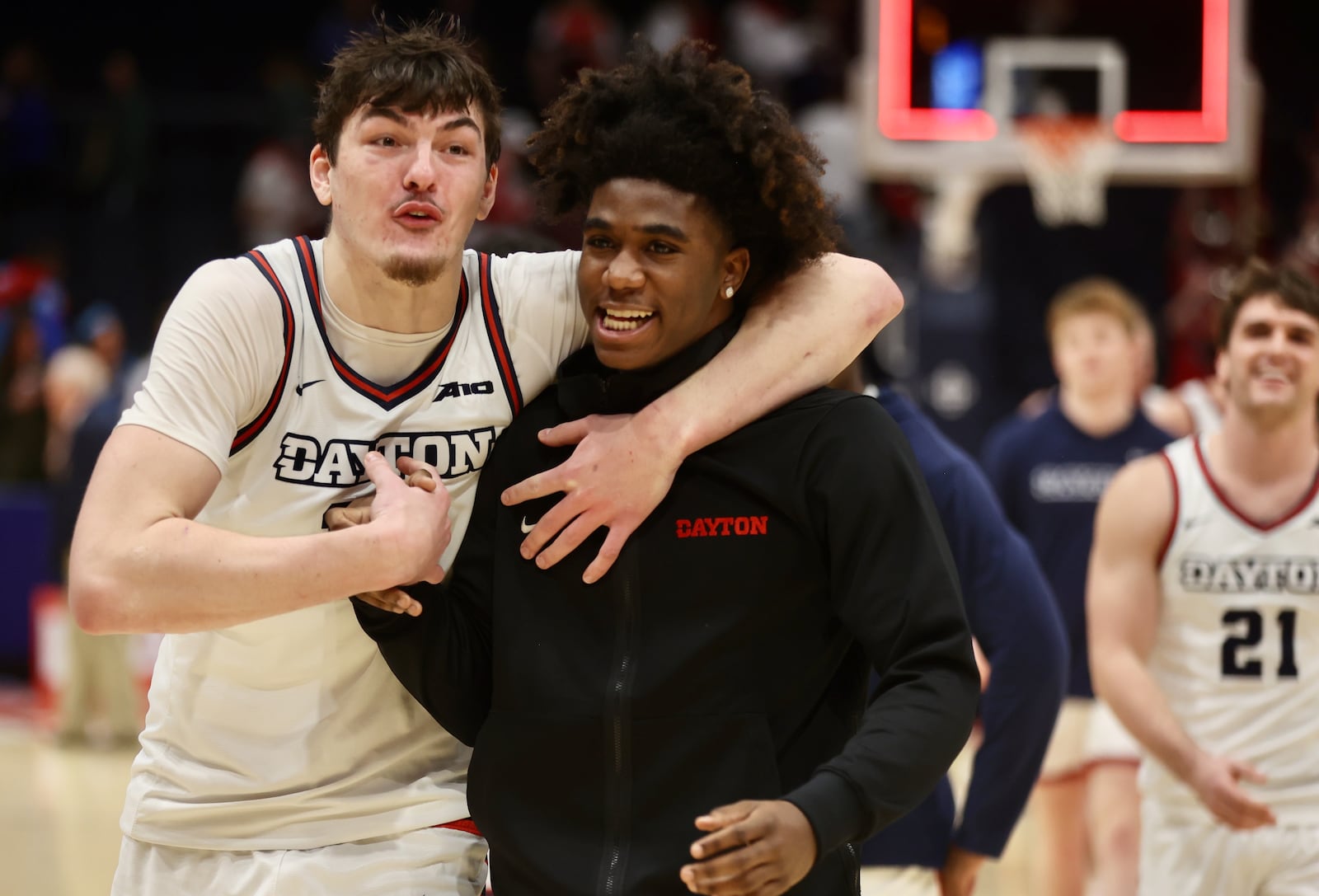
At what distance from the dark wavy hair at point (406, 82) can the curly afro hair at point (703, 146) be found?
165 mm

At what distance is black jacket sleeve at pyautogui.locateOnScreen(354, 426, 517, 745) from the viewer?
111 inches

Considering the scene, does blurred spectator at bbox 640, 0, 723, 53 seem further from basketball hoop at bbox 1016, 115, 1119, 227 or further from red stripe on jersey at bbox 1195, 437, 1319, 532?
red stripe on jersey at bbox 1195, 437, 1319, 532

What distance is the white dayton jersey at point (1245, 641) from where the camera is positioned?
177 inches

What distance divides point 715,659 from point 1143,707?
7.33ft

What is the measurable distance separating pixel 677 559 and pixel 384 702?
69cm

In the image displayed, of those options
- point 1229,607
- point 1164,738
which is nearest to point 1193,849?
point 1164,738

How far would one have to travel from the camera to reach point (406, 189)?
2.95 meters

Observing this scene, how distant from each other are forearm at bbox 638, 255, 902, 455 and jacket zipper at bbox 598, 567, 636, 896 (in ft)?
1.36

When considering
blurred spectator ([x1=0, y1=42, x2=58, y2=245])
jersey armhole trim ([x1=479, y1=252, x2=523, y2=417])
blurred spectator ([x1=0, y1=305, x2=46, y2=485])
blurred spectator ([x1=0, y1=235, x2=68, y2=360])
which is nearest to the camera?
jersey armhole trim ([x1=479, y1=252, x2=523, y2=417])

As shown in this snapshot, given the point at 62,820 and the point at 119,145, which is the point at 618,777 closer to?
the point at 62,820

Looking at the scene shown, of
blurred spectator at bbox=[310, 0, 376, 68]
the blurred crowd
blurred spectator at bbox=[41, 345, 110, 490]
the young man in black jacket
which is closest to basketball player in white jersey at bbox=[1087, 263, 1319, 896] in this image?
the young man in black jacket

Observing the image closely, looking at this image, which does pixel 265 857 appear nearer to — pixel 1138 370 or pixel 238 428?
pixel 238 428

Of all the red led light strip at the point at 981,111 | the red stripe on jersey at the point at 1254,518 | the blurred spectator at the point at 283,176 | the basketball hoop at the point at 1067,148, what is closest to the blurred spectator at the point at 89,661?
the blurred spectator at the point at 283,176

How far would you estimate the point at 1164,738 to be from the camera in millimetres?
4387
